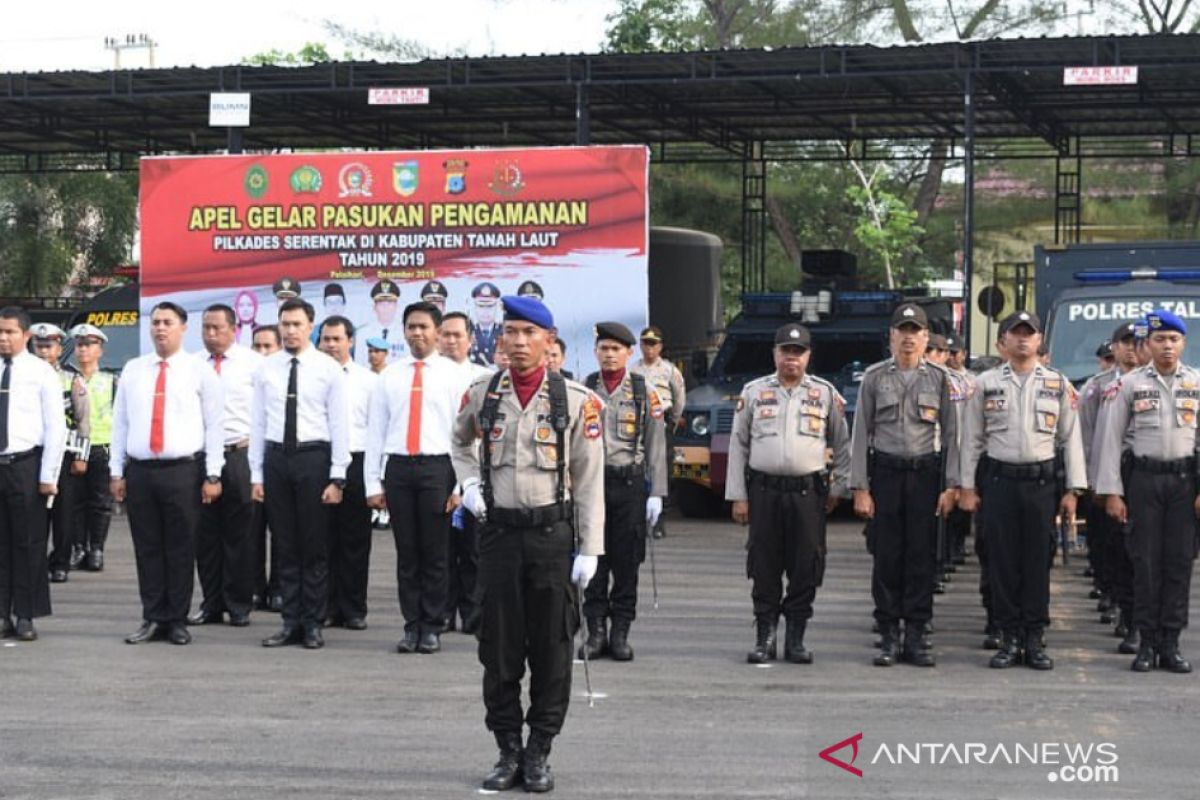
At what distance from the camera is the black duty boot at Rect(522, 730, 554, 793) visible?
773 cm

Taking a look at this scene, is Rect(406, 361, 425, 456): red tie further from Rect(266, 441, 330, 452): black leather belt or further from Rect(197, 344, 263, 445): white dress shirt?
Rect(197, 344, 263, 445): white dress shirt

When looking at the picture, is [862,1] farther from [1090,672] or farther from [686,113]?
[1090,672]

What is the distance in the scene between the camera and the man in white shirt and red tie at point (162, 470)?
38.2ft

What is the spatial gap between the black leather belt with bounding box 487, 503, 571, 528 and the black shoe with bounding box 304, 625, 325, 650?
3865 mm

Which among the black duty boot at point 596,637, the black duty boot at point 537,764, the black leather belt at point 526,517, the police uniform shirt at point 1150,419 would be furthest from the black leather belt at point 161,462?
the police uniform shirt at point 1150,419

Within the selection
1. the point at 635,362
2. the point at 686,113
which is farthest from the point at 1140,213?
the point at 635,362

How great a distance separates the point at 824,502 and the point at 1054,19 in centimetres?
3055

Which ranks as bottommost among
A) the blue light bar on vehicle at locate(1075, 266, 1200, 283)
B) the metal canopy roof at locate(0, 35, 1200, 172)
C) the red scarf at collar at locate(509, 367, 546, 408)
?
the red scarf at collar at locate(509, 367, 546, 408)

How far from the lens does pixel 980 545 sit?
1281cm

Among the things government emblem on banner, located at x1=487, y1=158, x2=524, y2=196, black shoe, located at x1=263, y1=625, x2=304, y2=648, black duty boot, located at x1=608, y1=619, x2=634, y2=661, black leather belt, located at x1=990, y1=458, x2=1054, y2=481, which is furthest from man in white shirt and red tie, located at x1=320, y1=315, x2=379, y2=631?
government emblem on banner, located at x1=487, y1=158, x2=524, y2=196

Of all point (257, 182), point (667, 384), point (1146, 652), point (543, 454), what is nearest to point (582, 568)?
point (543, 454)

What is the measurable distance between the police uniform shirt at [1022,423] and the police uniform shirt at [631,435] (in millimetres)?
1828

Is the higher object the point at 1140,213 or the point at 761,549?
the point at 1140,213

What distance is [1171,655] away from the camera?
10812 mm
